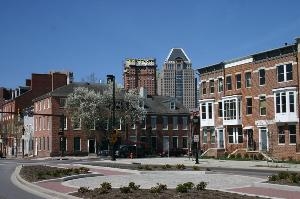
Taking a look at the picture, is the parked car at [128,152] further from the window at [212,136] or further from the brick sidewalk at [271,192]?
the brick sidewalk at [271,192]

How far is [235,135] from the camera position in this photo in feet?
196

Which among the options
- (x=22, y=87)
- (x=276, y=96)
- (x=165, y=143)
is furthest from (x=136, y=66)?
(x=276, y=96)

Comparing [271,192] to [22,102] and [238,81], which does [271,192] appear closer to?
[238,81]

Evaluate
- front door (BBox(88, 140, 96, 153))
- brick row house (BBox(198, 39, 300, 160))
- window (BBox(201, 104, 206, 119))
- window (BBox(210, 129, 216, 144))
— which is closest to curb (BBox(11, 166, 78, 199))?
brick row house (BBox(198, 39, 300, 160))

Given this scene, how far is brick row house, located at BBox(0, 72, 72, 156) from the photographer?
318 ft

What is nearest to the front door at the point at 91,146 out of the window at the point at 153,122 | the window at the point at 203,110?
the window at the point at 153,122

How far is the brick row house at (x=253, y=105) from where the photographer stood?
167 feet

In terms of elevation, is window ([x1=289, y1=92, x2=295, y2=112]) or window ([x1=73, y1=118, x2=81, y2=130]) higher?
window ([x1=289, y1=92, x2=295, y2=112])

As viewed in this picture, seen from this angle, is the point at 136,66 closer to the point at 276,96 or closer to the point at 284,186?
the point at 276,96

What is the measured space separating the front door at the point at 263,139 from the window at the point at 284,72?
19.7ft

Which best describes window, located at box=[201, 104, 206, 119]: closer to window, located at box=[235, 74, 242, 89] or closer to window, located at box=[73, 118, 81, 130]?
window, located at box=[235, 74, 242, 89]

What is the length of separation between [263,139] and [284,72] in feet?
26.0

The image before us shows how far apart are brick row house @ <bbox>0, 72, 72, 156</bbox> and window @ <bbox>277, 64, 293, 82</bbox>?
5295cm

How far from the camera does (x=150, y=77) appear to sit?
497 feet
